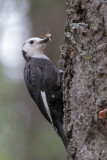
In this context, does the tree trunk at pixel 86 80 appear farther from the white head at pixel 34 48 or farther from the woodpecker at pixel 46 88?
the white head at pixel 34 48

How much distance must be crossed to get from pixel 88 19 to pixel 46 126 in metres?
3.23

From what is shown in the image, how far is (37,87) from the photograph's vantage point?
12.3ft

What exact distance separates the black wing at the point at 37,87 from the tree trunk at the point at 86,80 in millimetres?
912

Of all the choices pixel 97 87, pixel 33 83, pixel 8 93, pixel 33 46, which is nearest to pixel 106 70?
pixel 97 87

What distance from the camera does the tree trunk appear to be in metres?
2.22

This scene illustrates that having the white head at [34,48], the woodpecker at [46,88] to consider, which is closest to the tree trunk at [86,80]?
the woodpecker at [46,88]

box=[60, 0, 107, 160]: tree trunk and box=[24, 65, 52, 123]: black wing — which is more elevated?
box=[60, 0, 107, 160]: tree trunk

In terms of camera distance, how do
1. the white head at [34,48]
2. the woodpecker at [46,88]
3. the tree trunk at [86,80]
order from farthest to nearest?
the white head at [34,48] < the woodpecker at [46,88] < the tree trunk at [86,80]

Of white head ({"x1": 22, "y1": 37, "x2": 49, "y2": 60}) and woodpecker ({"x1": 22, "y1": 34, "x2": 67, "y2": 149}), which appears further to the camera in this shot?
white head ({"x1": 22, "y1": 37, "x2": 49, "y2": 60})

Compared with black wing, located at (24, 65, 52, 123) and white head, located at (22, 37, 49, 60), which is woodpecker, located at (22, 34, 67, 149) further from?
white head, located at (22, 37, 49, 60)

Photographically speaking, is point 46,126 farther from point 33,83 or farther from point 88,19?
point 88,19

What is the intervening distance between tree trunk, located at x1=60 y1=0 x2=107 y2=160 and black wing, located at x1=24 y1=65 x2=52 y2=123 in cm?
91

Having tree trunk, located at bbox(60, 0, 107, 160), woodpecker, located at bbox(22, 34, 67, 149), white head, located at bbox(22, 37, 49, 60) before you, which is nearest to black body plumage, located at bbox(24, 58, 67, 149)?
woodpecker, located at bbox(22, 34, 67, 149)

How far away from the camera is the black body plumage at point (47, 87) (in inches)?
141
